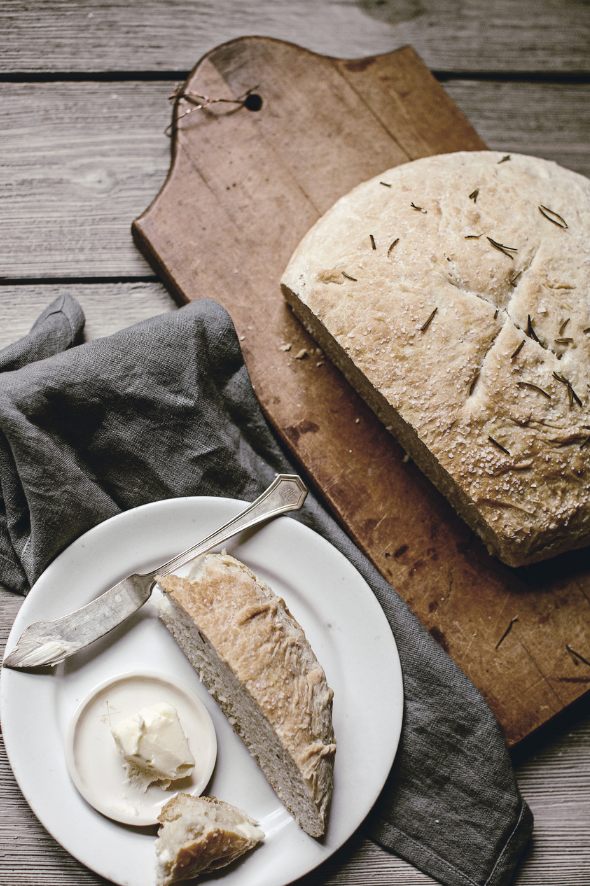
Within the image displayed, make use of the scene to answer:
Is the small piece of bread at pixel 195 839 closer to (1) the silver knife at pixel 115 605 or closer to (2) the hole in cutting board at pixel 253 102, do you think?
(1) the silver knife at pixel 115 605

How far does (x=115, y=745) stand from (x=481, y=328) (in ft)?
6.63

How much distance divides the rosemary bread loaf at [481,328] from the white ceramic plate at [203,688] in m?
0.64

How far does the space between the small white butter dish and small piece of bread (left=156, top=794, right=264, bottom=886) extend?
0.09 metres

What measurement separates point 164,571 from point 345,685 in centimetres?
83

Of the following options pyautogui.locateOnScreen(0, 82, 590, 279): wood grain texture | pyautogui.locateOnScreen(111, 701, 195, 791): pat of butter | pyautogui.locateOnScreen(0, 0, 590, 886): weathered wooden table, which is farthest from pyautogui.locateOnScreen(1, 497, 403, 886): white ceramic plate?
pyautogui.locateOnScreen(0, 82, 590, 279): wood grain texture

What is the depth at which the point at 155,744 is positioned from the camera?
2.08 metres

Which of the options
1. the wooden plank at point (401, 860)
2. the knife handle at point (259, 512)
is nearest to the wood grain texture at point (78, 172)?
the wooden plank at point (401, 860)

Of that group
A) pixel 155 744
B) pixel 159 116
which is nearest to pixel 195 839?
pixel 155 744

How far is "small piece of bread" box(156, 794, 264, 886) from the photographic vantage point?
6.57 feet

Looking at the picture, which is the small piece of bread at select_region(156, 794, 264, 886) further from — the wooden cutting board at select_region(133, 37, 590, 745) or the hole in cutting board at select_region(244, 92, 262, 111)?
the hole in cutting board at select_region(244, 92, 262, 111)

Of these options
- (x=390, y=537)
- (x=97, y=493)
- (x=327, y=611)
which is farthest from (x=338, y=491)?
(x=97, y=493)

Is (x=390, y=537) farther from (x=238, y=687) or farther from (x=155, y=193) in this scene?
(x=155, y=193)

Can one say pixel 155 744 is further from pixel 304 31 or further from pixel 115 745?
pixel 304 31

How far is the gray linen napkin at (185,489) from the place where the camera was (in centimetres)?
232
